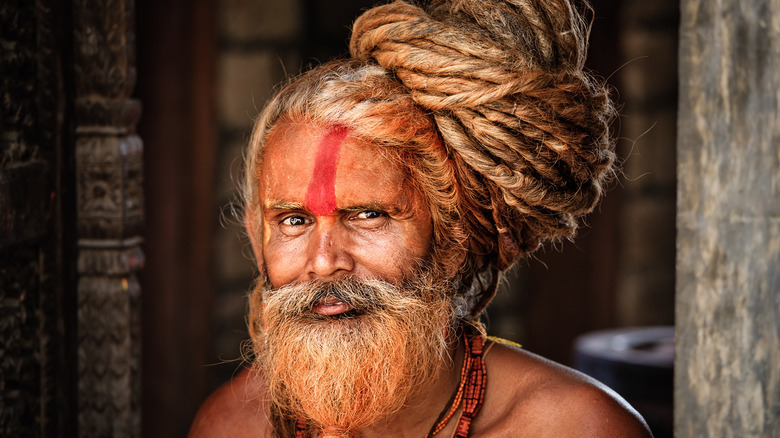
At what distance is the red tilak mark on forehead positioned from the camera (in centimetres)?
224

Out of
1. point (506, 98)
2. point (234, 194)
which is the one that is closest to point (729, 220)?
point (506, 98)

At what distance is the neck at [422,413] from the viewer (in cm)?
246

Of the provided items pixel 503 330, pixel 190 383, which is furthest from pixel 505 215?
pixel 503 330

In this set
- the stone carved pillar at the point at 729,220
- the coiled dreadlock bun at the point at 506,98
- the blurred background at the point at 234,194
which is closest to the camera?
the stone carved pillar at the point at 729,220

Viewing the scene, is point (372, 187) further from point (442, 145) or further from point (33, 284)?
point (33, 284)

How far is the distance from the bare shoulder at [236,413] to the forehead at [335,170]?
676 millimetres

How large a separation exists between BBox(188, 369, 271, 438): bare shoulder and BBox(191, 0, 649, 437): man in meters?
0.23

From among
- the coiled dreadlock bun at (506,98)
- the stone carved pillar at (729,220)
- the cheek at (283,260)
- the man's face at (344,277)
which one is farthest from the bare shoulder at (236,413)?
the stone carved pillar at (729,220)

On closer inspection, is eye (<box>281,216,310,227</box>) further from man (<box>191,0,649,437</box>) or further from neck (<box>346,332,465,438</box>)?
neck (<box>346,332,465,438</box>)

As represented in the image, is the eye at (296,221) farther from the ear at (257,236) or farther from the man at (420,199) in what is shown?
the ear at (257,236)

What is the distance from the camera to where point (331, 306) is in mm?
2242

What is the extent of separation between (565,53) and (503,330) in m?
3.56

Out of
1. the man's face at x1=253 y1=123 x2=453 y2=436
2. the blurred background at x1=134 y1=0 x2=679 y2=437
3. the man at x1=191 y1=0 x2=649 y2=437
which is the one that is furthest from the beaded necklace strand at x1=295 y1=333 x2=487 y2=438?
the blurred background at x1=134 y1=0 x2=679 y2=437

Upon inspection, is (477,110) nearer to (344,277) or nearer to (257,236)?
(344,277)
